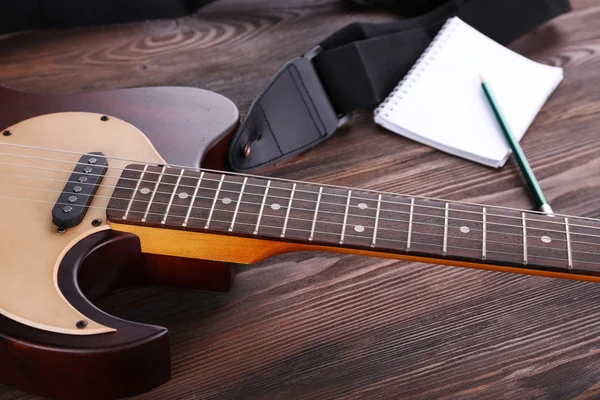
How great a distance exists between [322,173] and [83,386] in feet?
1.18

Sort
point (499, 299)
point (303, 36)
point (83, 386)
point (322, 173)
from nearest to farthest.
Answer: point (83, 386), point (499, 299), point (322, 173), point (303, 36)

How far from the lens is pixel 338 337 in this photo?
2.08ft

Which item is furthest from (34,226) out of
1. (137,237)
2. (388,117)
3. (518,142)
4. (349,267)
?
(518,142)

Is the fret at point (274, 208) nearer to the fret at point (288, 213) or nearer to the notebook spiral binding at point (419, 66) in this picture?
the fret at point (288, 213)

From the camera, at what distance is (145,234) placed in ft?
2.01

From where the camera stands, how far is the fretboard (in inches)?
22.1

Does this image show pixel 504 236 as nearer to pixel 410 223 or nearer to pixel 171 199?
pixel 410 223

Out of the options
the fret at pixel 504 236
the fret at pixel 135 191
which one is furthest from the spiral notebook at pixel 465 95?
the fret at pixel 135 191

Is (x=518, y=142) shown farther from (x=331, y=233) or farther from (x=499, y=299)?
(x=331, y=233)

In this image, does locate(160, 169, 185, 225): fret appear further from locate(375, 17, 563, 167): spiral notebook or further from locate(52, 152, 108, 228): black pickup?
locate(375, 17, 563, 167): spiral notebook

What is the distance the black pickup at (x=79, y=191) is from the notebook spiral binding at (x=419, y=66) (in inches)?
13.7

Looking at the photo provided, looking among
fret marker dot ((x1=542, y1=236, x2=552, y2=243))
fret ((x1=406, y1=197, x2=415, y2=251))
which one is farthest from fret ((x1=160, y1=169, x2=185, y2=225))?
fret marker dot ((x1=542, y1=236, x2=552, y2=243))

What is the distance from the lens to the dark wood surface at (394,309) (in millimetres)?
602

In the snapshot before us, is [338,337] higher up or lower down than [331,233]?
lower down
